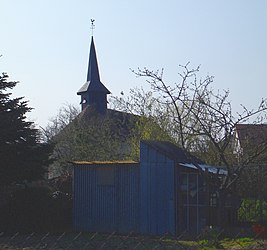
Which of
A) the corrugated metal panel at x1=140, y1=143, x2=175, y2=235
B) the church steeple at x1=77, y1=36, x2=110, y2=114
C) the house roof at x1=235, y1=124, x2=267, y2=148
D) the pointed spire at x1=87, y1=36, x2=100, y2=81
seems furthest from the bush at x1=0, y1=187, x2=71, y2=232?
the pointed spire at x1=87, y1=36, x2=100, y2=81

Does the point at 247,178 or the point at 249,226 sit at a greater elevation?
the point at 247,178

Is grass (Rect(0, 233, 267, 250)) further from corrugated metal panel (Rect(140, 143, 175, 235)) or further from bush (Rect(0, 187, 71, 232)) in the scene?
bush (Rect(0, 187, 71, 232))

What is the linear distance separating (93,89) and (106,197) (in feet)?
129

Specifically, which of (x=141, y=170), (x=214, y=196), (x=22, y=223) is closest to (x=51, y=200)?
(x=22, y=223)

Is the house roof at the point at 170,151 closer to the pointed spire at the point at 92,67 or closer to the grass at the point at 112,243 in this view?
the grass at the point at 112,243

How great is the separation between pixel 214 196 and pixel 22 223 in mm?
7479

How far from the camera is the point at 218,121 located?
740 inches

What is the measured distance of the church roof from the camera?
63188mm

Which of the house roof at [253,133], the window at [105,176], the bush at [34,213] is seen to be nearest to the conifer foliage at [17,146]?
the bush at [34,213]

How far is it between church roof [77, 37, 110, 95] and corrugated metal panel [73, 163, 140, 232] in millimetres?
38476

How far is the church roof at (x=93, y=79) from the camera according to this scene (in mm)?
63188

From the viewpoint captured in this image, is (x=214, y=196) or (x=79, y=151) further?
(x=79, y=151)

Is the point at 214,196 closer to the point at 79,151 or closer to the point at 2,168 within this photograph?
the point at 2,168

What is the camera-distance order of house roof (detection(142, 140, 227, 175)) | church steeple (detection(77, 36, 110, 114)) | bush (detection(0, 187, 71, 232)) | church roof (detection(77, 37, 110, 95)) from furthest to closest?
church roof (detection(77, 37, 110, 95)), church steeple (detection(77, 36, 110, 114)), bush (detection(0, 187, 71, 232)), house roof (detection(142, 140, 227, 175))
